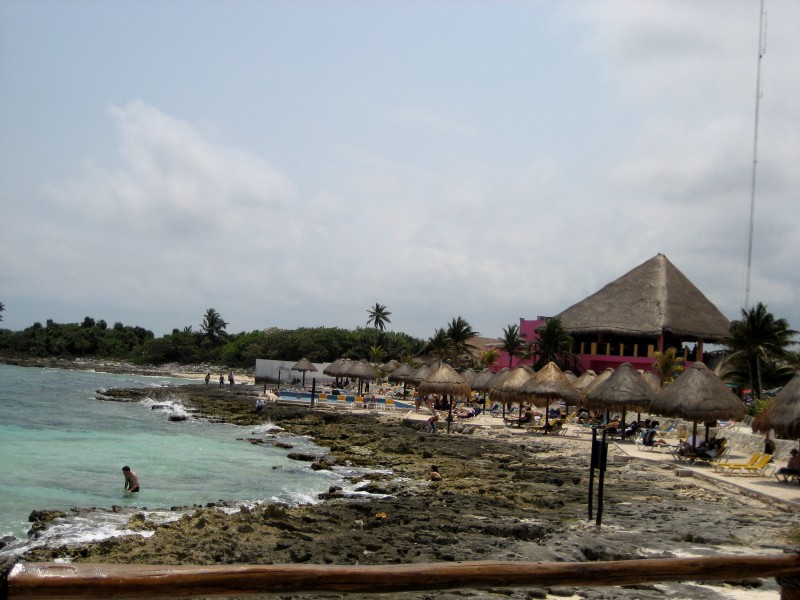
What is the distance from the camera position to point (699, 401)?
17.5 metres

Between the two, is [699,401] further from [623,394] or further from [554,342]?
[554,342]

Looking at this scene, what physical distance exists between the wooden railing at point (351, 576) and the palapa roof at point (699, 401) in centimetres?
1542

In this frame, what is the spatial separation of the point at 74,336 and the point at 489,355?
6690 centimetres

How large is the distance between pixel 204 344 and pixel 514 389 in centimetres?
6961

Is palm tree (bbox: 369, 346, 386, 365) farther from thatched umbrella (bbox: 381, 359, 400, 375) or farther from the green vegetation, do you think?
thatched umbrella (bbox: 381, 359, 400, 375)

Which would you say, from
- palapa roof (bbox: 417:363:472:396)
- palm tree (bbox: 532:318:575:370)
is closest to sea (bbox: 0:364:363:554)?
palapa roof (bbox: 417:363:472:396)

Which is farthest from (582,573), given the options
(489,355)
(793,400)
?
(489,355)

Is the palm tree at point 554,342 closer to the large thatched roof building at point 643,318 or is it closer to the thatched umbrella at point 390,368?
the large thatched roof building at point 643,318

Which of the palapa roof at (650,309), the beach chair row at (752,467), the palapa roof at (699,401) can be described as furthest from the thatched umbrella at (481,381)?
the beach chair row at (752,467)

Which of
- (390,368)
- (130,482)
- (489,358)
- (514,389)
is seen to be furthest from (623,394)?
(390,368)

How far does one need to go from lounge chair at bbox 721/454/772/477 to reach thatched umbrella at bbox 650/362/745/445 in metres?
1.85

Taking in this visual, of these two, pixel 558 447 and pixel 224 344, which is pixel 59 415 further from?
pixel 224 344

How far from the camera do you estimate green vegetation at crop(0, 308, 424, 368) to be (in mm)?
71062

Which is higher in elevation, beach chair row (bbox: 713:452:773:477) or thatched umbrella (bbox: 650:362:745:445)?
thatched umbrella (bbox: 650:362:745:445)
